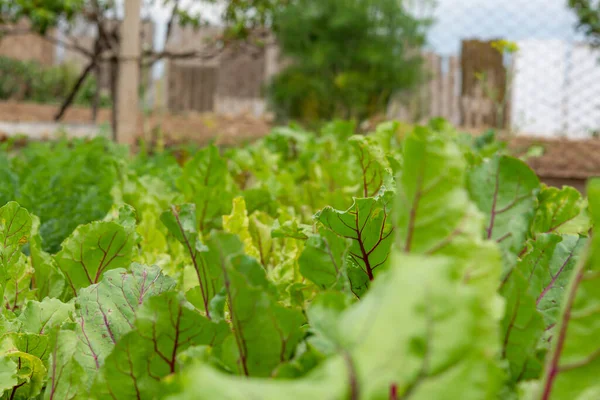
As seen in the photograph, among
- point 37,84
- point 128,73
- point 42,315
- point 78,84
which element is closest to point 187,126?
point 78,84

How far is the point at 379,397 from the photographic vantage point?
1.04 feet

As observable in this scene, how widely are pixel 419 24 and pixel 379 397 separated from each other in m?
7.36

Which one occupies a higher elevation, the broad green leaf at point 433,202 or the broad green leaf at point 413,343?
the broad green leaf at point 433,202

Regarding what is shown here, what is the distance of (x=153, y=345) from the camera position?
0.49 metres

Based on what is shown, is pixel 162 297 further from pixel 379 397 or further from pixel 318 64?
pixel 318 64

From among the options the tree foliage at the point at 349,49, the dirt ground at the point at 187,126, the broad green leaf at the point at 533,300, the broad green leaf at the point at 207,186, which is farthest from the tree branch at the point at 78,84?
the broad green leaf at the point at 533,300

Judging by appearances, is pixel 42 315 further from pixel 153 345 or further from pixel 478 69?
pixel 478 69

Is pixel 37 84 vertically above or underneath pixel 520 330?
underneath

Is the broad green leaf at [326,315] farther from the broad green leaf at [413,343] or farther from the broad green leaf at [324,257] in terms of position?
the broad green leaf at [324,257]

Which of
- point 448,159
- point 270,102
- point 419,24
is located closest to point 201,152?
point 448,159

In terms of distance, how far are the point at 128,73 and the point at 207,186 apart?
8.91 ft

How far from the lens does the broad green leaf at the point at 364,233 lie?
2.05ft

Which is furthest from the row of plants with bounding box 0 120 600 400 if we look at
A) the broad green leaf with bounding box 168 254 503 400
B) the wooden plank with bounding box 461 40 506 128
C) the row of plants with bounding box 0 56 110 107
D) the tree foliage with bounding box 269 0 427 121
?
the row of plants with bounding box 0 56 110 107

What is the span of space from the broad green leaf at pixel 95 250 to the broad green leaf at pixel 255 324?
12.9 inches
